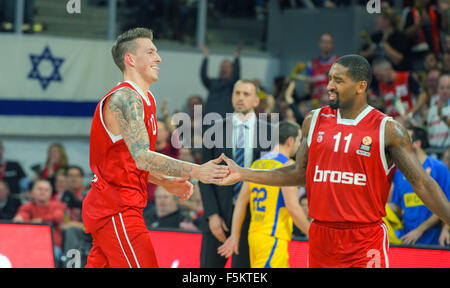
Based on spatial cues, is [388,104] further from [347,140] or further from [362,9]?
[347,140]

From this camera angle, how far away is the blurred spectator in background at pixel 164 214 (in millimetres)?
8570

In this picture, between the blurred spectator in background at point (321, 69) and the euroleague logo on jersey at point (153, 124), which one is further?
the blurred spectator in background at point (321, 69)

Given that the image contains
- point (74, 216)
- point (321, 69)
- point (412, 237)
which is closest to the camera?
point (412, 237)

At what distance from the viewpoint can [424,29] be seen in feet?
40.5

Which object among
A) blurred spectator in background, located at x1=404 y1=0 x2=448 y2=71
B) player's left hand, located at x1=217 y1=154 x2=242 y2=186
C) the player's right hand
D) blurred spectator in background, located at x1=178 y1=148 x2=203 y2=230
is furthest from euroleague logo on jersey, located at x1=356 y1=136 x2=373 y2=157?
blurred spectator in background, located at x1=404 y1=0 x2=448 y2=71

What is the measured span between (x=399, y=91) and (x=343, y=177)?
6695mm

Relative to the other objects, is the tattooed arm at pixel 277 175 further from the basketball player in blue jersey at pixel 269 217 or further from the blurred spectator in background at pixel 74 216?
the blurred spectator in background at pixel 74 216

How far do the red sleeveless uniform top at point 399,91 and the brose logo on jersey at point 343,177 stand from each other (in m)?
6.40

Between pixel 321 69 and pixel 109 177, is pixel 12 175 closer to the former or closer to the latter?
pixel 321 69

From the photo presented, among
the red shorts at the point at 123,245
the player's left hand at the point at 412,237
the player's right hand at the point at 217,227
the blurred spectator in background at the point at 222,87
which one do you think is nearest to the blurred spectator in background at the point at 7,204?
the blurred spectator in background at the point at 222,87

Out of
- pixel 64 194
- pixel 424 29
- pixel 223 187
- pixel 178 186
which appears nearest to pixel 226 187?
pixel 223 187

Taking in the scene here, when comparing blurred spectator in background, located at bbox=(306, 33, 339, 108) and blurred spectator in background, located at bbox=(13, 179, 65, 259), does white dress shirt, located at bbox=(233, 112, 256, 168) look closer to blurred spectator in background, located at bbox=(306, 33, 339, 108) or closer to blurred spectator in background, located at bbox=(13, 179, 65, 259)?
blurred spectator in background, located at bbox=(13, 179, 65, 259)
